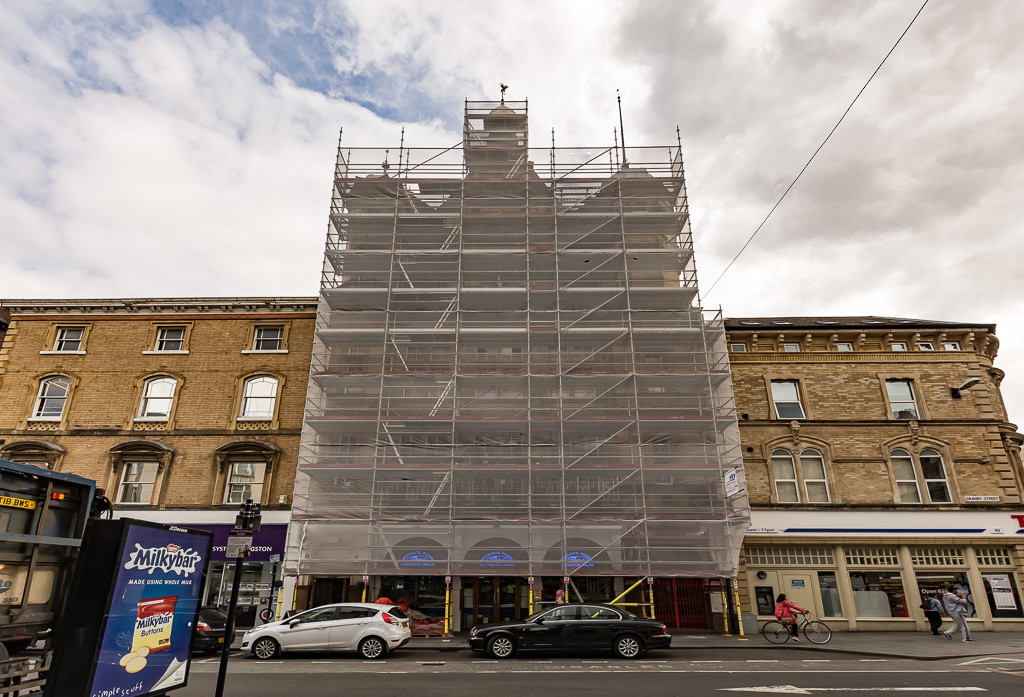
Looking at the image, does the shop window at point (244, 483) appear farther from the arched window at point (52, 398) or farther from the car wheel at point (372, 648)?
the car wheel at point (372, 648)

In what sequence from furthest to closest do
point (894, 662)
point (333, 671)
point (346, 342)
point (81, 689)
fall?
point (346, 342) < point (894, 662) < point (333, 671) < point (81, 689)

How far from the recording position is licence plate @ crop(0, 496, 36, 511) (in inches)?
241

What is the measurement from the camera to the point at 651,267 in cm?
2291

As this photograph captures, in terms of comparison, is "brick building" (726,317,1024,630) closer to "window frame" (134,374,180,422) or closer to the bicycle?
the bicycle

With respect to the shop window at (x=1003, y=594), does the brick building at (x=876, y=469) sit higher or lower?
higher

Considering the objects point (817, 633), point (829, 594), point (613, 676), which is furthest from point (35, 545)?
point (829, 594)

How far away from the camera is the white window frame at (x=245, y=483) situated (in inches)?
848

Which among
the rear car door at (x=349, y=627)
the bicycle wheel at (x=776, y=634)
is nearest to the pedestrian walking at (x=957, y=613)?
the bicycle wheel at (x=776, y=634)

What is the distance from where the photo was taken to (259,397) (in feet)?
75.6

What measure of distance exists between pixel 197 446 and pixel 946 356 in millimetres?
28568

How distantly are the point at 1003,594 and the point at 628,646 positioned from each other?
15.4 meters

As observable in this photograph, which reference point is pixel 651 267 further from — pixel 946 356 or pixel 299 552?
pixel 299 552

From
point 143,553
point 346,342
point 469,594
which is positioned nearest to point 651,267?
point 346,342

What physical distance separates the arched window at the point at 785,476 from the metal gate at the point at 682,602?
4.50m
